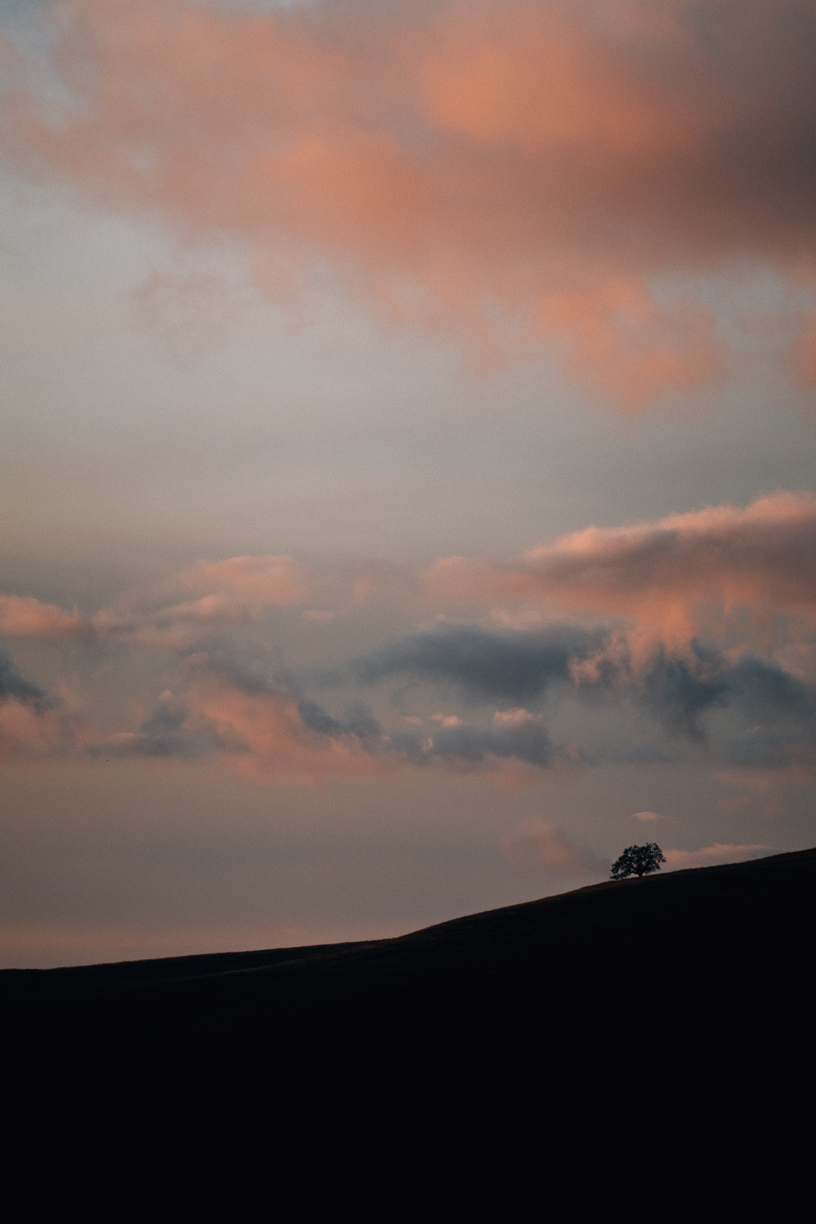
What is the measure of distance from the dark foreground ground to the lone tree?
105ft

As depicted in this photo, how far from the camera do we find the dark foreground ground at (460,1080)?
24.5m

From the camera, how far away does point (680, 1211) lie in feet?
74.3

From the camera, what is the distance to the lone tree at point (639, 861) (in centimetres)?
7912

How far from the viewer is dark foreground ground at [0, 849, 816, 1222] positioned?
24484 mm

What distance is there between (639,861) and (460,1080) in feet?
171

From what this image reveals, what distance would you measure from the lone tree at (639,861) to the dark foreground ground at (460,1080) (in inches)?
1259

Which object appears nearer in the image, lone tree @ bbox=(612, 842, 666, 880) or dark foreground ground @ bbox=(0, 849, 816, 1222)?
dark foreground ground @ bbox=(0, 849, 816, 1222)

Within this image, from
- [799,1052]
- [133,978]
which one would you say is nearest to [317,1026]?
[799,1052]

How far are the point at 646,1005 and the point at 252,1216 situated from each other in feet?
52.6

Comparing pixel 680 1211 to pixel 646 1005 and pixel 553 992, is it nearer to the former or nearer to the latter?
pixel 646 1005

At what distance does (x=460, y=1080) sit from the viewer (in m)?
30.6

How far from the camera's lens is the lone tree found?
79125 mm

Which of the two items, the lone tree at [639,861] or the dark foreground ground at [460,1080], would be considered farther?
the lone tree at [639,861]

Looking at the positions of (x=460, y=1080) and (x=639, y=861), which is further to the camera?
(x=639, y=861)
